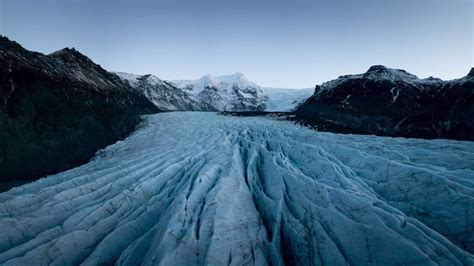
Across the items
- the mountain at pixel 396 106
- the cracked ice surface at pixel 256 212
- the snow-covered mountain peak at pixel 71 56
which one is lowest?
the cracked ice surface at pixel 256 212

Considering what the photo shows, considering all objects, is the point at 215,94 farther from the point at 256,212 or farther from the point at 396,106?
the point at 256,212

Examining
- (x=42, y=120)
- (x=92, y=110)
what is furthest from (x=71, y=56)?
(x=42, y=120)

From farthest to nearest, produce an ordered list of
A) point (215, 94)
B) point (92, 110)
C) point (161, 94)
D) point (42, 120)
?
point (215, 94) < point (161, 94) < point (92, 110) < point (42, 120)

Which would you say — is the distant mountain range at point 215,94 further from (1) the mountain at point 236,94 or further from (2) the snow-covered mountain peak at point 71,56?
(2) the snow-covered mountain peak at point 71,56

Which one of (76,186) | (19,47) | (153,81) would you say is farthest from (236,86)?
(76,186)

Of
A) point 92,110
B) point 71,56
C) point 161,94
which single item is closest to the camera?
point 92,110

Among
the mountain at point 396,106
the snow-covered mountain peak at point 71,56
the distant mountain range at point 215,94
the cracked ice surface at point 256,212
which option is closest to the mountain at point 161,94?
the distant mountain range at point 215,94

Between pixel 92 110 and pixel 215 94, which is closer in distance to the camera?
pixel 92 110

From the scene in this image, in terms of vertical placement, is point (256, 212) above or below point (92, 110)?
below
